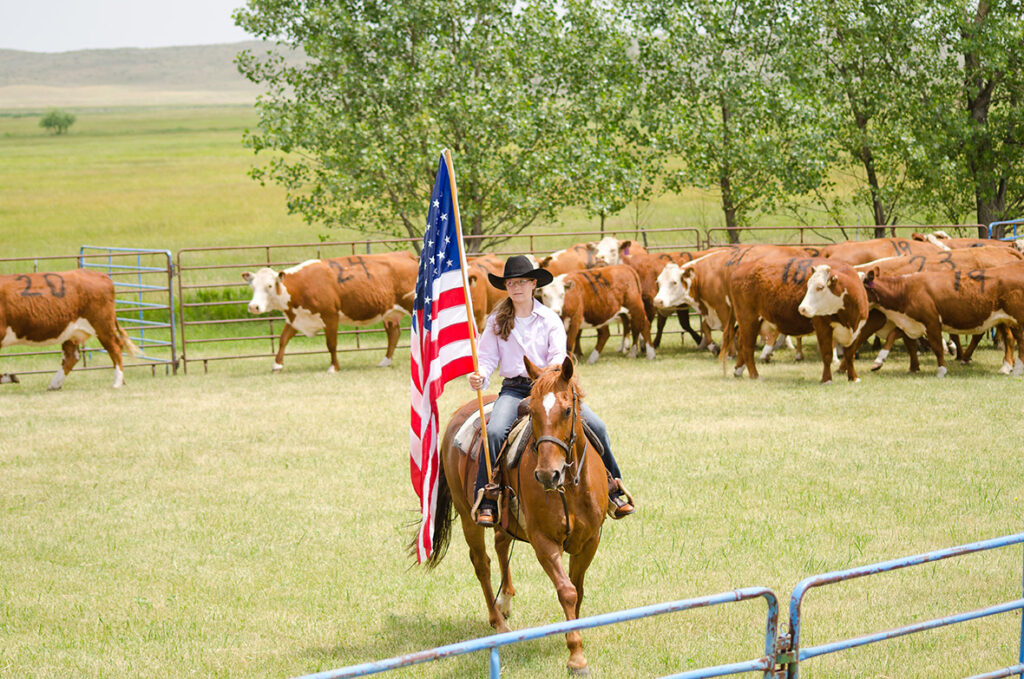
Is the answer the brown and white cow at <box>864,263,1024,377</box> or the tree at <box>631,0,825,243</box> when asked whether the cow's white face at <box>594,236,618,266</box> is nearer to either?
the brown and white cow at <box>864,263,1024,377</box>

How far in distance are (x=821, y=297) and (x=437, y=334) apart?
27.7ft

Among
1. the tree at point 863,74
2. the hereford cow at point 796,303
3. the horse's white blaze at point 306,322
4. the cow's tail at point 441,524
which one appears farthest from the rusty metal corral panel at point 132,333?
the tree at point 863,74

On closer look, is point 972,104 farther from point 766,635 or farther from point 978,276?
point 766,635

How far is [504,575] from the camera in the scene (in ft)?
19.0

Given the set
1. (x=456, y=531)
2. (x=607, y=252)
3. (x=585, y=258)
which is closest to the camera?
(x=456, y=531)

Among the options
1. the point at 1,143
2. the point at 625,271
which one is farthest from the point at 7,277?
the point at 1,143

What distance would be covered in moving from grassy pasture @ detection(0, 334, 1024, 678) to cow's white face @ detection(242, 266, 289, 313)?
3370mm

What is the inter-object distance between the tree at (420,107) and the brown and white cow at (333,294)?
555 cm

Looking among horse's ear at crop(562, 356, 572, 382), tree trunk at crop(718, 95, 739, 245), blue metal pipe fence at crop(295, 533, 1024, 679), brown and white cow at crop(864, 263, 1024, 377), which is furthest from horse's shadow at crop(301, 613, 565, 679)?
tree trunk at crop(718, 95, 739, 245)

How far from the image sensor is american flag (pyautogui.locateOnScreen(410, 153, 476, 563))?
588 cm

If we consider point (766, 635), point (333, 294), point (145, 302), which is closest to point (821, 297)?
point (333, 294)

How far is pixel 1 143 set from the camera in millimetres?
89625

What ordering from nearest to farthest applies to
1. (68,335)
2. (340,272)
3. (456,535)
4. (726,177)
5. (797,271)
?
(456,535)
(797,271)
(68,335)
(340,272)
(726,177)

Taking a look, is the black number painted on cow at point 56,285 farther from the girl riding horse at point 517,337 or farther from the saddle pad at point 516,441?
the saddle pad at point 516,441
